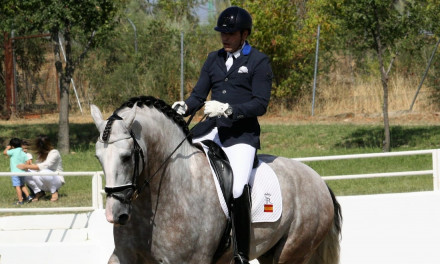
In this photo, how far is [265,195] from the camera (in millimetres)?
5660

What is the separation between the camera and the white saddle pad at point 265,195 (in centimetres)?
561

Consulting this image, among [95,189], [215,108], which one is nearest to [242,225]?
[215,108]

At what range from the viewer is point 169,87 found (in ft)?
84.6

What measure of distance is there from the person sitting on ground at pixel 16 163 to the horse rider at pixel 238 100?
27.5 feet

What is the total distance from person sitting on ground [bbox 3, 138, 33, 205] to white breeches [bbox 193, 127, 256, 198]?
8575mm

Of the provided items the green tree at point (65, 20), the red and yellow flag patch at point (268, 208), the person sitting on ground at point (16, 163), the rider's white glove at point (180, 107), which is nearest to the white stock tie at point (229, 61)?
the rider's white glove at point (180, 107)

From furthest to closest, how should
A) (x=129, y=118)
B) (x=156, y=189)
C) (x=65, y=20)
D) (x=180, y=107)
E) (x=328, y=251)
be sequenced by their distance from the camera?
(x=65, y=20) → (x=328, y=251) → (x=180, y=107) → (x=156, y=189) → (x=129, y=118)

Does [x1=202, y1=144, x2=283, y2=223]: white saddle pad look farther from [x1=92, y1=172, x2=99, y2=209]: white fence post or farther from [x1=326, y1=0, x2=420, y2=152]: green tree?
[x1=326, y1=0, x2=420, y2=152]: green tree

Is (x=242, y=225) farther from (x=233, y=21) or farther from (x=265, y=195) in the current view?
(x=233, y=21)

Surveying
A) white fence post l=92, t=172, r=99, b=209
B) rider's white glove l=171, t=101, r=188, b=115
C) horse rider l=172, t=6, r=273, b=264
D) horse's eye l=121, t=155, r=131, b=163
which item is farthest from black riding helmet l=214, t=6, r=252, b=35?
white fence post l=92, t=172, r=99, b=209

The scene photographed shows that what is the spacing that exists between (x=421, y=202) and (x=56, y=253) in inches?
176

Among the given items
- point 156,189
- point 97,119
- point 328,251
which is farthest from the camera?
point 328,251

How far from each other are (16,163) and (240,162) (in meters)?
9.33

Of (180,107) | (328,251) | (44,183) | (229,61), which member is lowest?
(44,183)
